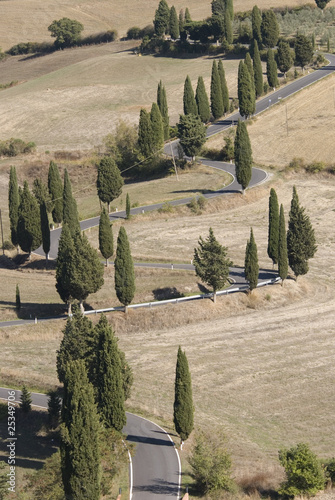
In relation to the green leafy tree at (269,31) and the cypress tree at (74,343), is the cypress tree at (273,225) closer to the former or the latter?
the cypress tree at (74,343)

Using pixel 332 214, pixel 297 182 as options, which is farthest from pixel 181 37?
pixel 332 214

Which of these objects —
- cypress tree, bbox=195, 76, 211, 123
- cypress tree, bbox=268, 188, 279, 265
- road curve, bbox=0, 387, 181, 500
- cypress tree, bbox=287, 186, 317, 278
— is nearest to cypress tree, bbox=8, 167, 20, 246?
cypress tree, bbox=268, 188, 279, 265

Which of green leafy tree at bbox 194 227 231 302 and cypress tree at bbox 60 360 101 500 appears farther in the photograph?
green leafy tree at bbox 194 227 231 302

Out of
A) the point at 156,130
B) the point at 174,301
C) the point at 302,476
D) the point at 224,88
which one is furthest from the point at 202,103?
the point at 302,476

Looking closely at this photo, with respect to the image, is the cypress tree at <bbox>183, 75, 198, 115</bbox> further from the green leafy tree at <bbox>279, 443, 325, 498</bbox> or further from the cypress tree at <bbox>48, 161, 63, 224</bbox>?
the green leafy tree at <bbox>279, 443, 325, 498</bbox>

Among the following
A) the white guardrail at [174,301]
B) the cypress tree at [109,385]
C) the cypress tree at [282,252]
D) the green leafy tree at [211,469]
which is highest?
the cypress tree at [109,385]

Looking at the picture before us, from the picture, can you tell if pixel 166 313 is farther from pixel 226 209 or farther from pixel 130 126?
pixel 130 126

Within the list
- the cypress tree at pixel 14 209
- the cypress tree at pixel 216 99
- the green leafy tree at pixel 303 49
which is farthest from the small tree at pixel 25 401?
the green leafy tree at pixel 303 49
